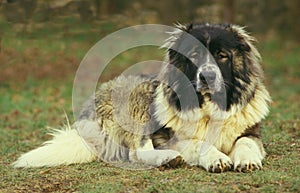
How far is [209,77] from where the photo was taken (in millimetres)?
5570

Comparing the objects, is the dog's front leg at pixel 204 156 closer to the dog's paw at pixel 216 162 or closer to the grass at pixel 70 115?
the dog's paw at pixel 216 162

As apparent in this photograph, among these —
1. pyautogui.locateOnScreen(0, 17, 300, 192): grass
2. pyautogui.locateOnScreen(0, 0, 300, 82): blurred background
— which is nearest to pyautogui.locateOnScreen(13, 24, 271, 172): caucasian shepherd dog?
pyautogui.locateOnScreen(0, 17, 300, 192): grass

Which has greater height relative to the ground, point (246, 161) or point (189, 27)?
point (189, 27)

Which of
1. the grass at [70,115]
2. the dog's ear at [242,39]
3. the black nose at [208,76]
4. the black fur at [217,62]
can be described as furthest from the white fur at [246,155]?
the dog's ear at [242,39]

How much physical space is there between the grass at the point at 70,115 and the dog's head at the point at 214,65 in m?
0.79

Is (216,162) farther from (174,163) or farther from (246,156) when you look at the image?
(174,163)

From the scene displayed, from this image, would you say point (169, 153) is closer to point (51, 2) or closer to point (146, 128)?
point (146, 128)

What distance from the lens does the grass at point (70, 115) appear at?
Answer: 5113 millimetres

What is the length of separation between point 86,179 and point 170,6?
13.8 m

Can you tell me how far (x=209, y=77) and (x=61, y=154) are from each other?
6.47 feet

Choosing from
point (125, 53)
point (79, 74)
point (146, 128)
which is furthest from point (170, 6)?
point (146, 128)

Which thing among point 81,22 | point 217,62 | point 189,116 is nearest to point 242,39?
point 217,62

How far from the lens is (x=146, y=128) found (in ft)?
20.6

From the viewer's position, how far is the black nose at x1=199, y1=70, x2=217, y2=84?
218 inches
